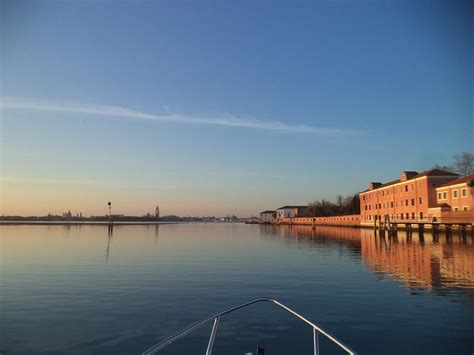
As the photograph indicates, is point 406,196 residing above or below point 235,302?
above

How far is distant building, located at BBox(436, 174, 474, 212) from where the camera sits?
196ft

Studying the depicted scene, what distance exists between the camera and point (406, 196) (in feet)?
263

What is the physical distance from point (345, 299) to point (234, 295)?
4.56 m

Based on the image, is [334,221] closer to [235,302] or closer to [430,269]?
[430,269]

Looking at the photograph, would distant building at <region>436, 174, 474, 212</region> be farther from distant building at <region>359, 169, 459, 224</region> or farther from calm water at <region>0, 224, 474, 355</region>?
calm water at <region>0, 224, 474, 355</region>

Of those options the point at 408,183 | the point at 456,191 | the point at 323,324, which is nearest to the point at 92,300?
the point at 323,324

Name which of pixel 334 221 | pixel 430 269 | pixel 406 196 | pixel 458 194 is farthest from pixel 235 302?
pixel 334 221

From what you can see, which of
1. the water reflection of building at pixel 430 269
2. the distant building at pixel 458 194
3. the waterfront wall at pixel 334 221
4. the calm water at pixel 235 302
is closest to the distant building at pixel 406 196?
the distant building at pixel 458 194

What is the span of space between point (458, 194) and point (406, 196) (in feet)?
56.8

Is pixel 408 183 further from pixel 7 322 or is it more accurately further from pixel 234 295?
pixel 7 322

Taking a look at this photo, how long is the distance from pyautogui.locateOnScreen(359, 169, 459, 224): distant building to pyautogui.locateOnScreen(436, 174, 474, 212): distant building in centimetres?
259

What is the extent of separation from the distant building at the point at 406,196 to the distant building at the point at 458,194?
8.50 feet

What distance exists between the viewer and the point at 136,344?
9898 mm

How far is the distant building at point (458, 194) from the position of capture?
5966cm
